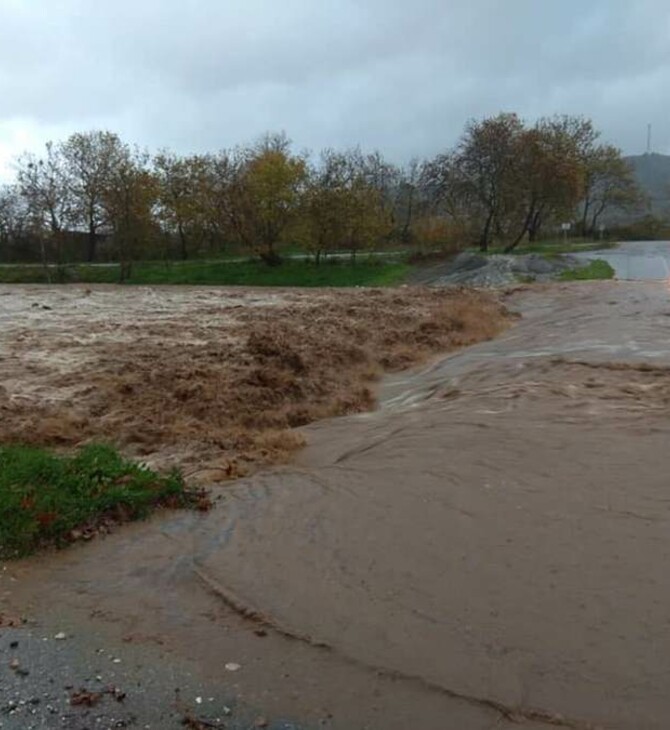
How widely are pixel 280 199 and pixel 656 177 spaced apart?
92723mm

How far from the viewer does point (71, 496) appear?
6.77 metres

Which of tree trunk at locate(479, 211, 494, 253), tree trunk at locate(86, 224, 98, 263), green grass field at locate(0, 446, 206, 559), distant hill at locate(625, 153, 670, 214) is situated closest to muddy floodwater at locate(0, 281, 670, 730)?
green grass field at locate(0, 446, 206, 559)

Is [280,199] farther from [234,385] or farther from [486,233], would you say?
[234,385]

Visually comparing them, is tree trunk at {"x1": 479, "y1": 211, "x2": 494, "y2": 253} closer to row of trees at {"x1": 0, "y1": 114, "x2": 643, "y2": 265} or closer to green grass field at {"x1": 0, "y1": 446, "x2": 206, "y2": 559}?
row of trees at {"x1": 0, "y1": 114, "x2": 643, "y2": 265}

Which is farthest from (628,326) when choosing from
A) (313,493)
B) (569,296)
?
(313,493)

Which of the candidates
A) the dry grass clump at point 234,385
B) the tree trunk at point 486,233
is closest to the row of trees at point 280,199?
the tree trunk at point 486,233

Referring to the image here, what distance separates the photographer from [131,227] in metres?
49.0

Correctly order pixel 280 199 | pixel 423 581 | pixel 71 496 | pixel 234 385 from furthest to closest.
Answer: pixel 280 199 < pixel 234 385 < pixel 71 496 < pixel 423 581

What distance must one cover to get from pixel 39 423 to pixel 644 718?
9007mm

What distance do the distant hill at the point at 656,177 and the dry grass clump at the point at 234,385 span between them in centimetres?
7784

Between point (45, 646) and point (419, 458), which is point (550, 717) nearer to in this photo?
point (45, 646)

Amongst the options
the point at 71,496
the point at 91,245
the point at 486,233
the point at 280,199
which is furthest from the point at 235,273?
the point at 71,496

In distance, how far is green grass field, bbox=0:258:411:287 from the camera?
43.2m

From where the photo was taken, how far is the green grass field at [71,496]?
6.17 meters
